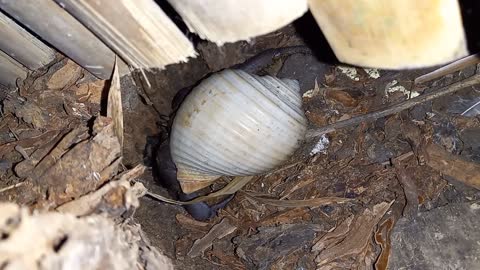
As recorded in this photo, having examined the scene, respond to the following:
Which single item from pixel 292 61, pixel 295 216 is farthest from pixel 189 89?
pixel 295 216

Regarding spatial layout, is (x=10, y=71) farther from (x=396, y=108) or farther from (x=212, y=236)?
(x=396, y=108)

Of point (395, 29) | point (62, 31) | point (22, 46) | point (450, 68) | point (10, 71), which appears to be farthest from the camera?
point (450, 68)

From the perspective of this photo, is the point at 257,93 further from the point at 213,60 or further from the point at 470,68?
the point at 470,68

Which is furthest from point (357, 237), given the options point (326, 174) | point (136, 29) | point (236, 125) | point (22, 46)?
point (22, 46)

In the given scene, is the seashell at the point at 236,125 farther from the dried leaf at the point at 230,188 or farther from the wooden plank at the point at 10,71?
the wooden plank at the point at 10,71

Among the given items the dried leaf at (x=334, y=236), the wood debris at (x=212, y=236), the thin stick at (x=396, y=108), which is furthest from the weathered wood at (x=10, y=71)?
the dried leaf at (x=334, y=236)

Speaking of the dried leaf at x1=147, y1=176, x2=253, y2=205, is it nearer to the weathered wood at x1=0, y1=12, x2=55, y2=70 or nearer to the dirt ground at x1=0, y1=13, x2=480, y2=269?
the dirt ground at x1=0, y1=13, x2=480, y2=269
